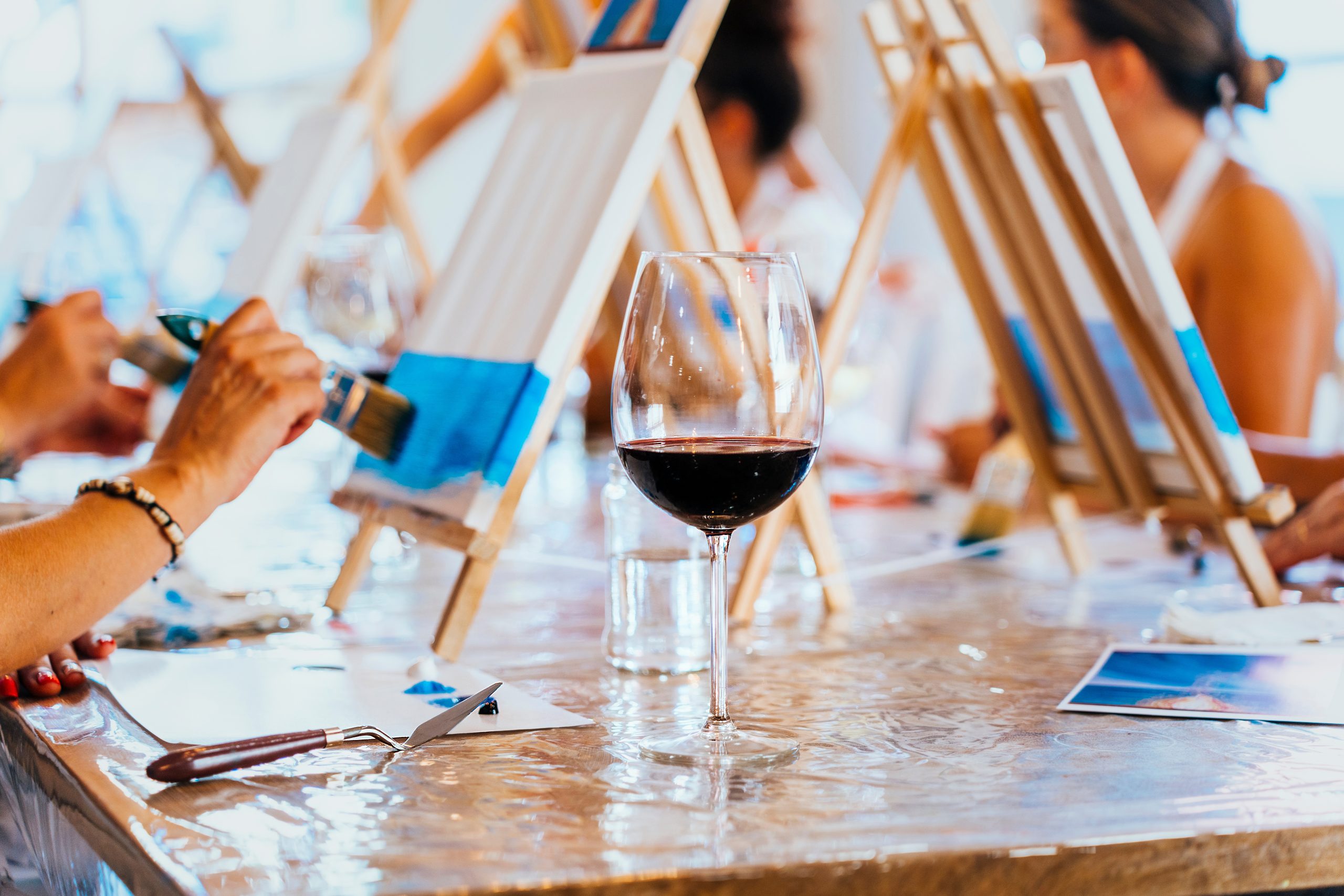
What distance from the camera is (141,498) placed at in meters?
0.93

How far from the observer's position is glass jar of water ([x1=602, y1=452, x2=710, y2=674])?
1.00m

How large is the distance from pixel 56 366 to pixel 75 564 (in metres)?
0.76

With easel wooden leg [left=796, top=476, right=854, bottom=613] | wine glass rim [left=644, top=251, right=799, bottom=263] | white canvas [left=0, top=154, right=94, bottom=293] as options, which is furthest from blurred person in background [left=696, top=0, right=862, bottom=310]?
wine glass rim [left=644, top=251, right=799, bottom=263]

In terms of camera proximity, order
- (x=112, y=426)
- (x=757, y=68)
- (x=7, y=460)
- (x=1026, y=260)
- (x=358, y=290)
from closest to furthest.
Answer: (x=1026, y=260) < (x=7, y=460) < (x=358, y=290) < (x=112, y=426) < (x=757, y=68)

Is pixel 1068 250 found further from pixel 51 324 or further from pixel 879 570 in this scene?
pixel 51 324

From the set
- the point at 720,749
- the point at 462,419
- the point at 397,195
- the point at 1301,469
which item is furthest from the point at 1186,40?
the point at 720,749

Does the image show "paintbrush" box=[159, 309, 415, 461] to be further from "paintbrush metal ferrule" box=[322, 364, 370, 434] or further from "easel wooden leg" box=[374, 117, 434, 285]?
"easel wooden leg" box=[374, 117, 434, 285]

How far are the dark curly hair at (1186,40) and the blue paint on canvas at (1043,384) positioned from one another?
695 mm

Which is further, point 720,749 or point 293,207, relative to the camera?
point 293,207

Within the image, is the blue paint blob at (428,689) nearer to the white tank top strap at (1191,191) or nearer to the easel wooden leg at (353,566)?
the easel wooden leg at (353,566)

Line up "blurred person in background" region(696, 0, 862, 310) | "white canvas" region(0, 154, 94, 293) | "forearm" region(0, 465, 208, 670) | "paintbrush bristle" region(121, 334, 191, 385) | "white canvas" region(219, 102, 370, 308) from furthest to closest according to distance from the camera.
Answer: "blurred person in background" region(696, 0, 862, 310) → "white canvas" region(0, 154, 94, 293) → "white canvas" region(219, 102, 370, 308) → "paintbrush bristle" region(121, 334, 191, 385) → "forearm" region(0, 465, 208, 670)

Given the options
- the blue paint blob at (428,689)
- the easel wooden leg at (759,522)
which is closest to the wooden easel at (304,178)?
the easel wooden leg at (759,522)

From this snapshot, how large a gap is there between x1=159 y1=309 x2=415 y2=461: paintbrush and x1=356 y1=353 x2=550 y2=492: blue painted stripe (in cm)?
1

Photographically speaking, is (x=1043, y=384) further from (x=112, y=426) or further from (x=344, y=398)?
(x=112, y=426)
